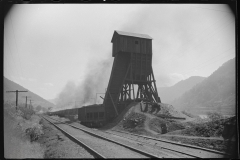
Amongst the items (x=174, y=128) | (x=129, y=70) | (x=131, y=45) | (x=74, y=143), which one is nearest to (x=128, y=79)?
(x=129, y=70)

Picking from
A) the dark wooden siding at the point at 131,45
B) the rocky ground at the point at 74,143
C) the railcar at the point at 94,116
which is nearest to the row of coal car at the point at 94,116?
the railcar at the point at 94,116

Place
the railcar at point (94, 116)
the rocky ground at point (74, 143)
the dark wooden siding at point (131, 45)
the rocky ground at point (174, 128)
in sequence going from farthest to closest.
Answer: the dark wooden siding at point (131, 45)
the railcar at point (94, 116)
the rocky ground at point (174, 128)
the rocky ground at point (74, 143)

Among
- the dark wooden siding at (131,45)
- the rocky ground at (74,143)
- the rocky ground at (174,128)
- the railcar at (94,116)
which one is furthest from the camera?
the dark wooden siding at (131,45)

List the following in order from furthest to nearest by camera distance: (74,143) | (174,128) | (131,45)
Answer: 1. (131,45)
2. (174,128)
3. (74,143)

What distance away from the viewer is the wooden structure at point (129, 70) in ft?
87.1

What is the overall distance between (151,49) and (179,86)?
183 metres

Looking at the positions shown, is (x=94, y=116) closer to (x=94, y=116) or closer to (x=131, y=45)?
(x=94, y=116)

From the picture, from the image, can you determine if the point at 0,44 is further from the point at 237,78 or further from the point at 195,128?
the point at 195,128

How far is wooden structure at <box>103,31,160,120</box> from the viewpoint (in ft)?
87.1

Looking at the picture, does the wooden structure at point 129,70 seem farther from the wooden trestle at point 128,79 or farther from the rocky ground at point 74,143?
the rocky ground at point 74,143

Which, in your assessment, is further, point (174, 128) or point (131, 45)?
point (131, 45)

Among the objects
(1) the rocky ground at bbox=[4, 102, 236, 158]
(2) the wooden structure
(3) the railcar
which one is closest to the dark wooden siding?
(2) the wooden structure

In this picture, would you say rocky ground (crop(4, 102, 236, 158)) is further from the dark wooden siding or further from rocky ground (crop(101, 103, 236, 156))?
the dark wooden siding

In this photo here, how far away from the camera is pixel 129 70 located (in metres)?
27.4
